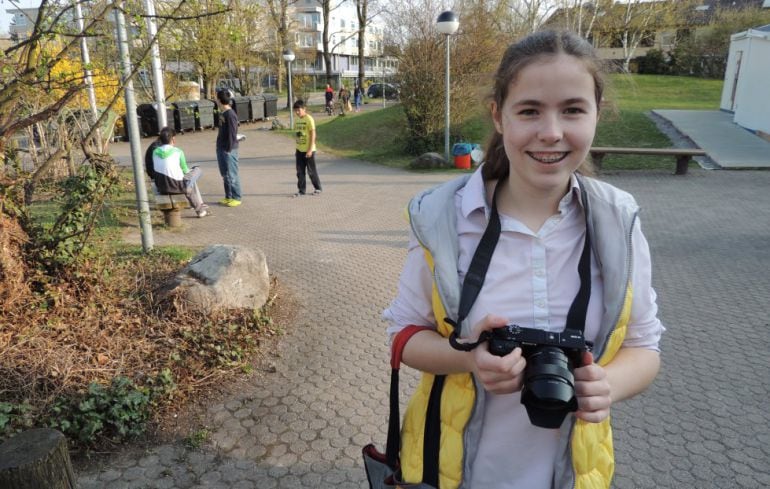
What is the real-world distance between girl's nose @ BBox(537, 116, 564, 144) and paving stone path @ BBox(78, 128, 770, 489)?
8.18ft

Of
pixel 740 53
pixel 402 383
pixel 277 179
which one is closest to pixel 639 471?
pixel 402 383

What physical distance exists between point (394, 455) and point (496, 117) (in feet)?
3.51

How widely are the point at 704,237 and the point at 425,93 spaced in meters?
9.57

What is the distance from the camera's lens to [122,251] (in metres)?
6.93

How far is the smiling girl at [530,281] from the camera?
1.44 m

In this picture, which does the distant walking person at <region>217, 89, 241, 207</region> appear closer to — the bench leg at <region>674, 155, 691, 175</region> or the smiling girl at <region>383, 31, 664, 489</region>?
the smiling girl at <region>383, 31, 664, 489</region>

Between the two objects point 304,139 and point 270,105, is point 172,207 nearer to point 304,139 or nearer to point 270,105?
point 304,139

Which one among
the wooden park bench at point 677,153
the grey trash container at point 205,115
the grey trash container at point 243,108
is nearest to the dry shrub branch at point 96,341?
the wooden park bench at point 677,153

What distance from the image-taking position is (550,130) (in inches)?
54.8

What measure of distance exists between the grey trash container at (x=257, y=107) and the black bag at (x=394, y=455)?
89.4ft

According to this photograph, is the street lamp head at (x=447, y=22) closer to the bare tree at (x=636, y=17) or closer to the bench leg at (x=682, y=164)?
the bench leg at (x=682, y=164)

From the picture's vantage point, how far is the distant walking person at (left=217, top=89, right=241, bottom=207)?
9766 mm

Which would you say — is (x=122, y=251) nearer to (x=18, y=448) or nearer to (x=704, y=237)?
(x=18, y=448)

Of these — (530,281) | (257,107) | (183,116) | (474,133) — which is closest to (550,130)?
(530,281)
